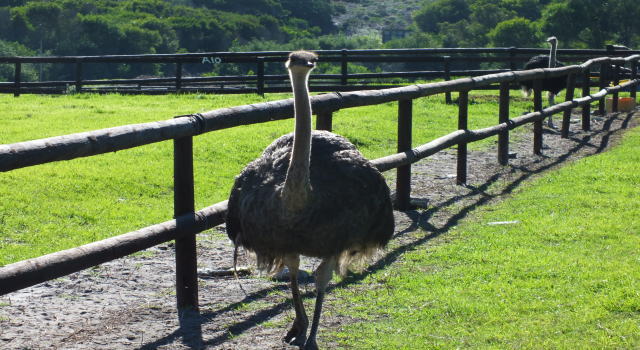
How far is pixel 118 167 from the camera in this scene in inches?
384

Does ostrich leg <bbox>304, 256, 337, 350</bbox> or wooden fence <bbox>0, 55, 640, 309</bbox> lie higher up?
wooden fence <bbox>0, 55, 640, 309</bbox>

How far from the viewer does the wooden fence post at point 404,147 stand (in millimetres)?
8172

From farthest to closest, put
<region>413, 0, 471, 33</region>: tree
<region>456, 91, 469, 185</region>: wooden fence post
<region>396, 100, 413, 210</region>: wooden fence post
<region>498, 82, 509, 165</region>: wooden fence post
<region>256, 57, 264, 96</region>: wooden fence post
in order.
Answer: <region>413, 0, 471, 33</region>: tree → <region>256, 57, 264, 96</region>: wooden fence post → <region>498, 82, 509, 165</region>: wooden fence post → <region>456, 91, 469, 185</region>: wooden fence post → <region>396, 100, 413, 210</region>: wooden fence post

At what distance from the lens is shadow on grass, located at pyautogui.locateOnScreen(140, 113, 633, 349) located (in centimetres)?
506

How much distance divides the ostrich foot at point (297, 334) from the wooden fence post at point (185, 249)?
0.65 metres

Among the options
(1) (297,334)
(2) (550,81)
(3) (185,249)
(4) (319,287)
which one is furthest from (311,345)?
(2) (550,81)

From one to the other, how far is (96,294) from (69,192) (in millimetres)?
3138

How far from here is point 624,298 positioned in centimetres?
556

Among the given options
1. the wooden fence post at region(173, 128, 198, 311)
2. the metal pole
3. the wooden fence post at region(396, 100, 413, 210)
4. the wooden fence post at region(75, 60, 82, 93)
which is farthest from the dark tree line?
the wooden fence post at region(173, 128, 198, 311)

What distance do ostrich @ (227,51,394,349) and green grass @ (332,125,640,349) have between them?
0.46 metres

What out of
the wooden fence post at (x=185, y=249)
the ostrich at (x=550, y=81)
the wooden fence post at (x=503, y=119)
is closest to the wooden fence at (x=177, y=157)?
the wooden fence post at (x=185, y=249)

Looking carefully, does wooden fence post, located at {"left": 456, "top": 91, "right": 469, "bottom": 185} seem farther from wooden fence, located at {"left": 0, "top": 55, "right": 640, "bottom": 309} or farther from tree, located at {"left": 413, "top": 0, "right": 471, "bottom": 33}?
tree, located at {"left": 413, "top": 0, "right": 471, "bottom": 33}

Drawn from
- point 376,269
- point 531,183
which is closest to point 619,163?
point 531,183

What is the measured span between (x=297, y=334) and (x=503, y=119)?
620 centimetres
